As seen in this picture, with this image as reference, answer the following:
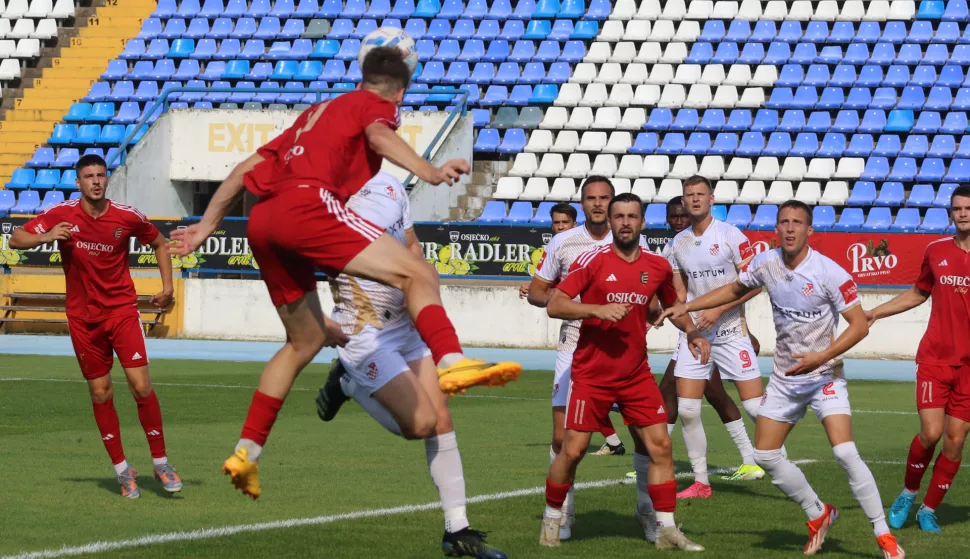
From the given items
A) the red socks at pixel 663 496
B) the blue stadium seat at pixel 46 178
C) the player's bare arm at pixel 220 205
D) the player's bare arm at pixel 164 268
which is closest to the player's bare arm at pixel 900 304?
the red socks at pixel 663 496

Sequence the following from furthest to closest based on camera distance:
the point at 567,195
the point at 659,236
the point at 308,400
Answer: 1. the point at 567,195
2. the point at 659,236
3. the point at 308,400

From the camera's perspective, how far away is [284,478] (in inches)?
409

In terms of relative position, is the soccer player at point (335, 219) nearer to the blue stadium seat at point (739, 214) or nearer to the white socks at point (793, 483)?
the white socks at point (793, 483)

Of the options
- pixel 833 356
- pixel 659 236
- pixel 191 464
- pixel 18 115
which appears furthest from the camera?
pixel 18 115

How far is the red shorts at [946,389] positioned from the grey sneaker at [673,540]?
6.75ft

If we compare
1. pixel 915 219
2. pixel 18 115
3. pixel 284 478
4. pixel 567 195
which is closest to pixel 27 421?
pixel 284 478

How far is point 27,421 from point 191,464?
3576 mm

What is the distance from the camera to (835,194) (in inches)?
1047

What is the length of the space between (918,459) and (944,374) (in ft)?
1.90

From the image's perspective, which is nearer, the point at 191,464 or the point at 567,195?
the point at 191,464

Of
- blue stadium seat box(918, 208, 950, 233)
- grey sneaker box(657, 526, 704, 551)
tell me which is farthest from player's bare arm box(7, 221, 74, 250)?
blue stadium seat box(918, 208, 950, 233)

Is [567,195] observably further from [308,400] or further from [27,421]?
[27,421]

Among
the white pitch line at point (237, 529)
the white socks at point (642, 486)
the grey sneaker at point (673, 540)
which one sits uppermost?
the white socks at point (642, 486)

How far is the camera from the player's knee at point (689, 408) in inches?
411
